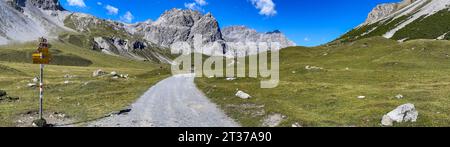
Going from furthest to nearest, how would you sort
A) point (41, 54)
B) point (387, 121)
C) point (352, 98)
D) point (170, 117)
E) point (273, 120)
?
point (352, 98) < point (170, 117) < point (273, 120) < point (41, 54) < point (387, 121)

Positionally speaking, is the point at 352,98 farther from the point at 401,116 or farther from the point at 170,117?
the point at 170,117

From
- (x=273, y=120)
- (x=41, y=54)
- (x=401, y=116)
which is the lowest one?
(x=273, y=120)

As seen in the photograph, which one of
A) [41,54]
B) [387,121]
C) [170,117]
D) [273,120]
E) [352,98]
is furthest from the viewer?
[352,98]

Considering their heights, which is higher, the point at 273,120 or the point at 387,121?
the point at 387,121

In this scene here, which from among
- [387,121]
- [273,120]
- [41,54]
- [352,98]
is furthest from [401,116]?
[41,54]

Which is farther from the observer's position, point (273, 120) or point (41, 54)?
point (273, 120)

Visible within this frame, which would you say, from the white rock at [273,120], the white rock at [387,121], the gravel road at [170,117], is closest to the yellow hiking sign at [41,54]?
the gravel road at [170,117]

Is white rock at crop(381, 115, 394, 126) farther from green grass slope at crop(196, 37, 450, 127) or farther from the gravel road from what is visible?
the gravel road

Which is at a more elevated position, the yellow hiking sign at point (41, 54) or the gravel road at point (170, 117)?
the yellow hiking sign at point (41, 54)

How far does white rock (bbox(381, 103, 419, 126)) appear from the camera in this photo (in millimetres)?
25609

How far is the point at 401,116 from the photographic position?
25.7 metres

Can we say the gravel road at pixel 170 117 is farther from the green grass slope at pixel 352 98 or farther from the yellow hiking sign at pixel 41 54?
the yellow hiking sign at pixel 41 54

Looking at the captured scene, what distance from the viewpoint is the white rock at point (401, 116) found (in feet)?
84.0
